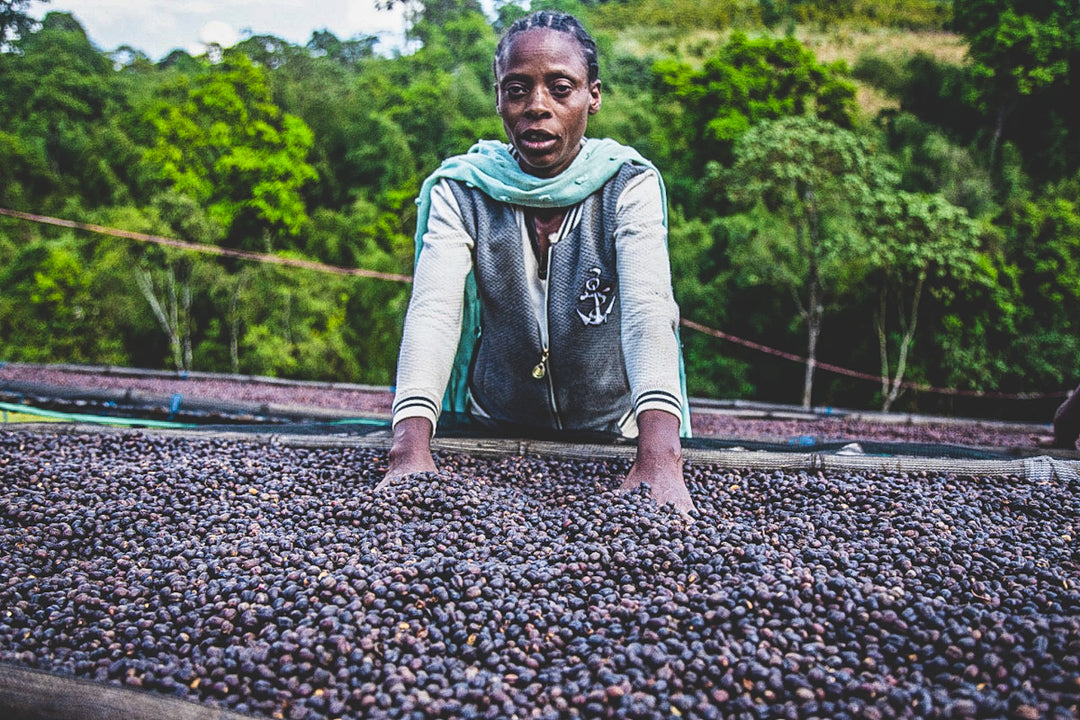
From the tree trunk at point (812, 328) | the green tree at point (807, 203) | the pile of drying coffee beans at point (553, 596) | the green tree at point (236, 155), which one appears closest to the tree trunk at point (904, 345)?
the green tree at point (807, 203)

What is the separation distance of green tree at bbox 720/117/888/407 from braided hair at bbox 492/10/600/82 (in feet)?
36.3

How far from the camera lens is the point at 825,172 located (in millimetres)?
12867

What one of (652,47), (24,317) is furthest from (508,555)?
(652,47)

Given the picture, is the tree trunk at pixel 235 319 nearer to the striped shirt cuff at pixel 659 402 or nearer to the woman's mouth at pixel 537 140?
the woman's mouth at pixel 537 140

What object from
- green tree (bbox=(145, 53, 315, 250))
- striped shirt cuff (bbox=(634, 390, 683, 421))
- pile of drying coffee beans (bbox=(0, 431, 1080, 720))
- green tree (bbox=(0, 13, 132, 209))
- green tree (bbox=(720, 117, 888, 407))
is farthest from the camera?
green tree (bbox=(0, 13, 132, 209))

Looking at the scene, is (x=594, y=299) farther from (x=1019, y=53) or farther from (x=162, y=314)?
(x=1019, y=53)

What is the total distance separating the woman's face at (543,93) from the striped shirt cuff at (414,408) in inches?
33.3

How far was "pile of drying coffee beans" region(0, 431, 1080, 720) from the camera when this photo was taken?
1.28 meters

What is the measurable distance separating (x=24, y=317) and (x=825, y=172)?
18974 millimetres

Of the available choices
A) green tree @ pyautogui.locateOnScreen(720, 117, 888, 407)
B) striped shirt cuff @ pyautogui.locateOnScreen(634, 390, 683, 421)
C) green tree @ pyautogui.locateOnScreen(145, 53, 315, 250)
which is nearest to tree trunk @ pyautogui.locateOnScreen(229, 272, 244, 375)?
green tree @ pyautogui.locateOnScreen(145, 53, 315, 250)

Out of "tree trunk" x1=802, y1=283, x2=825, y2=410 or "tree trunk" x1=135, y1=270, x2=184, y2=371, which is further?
"tree trunk" x1=135, y1=270, x2=184, y2=371

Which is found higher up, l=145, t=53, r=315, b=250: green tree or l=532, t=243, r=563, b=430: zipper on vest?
l=145, t=53, r=315, b=250: green tree

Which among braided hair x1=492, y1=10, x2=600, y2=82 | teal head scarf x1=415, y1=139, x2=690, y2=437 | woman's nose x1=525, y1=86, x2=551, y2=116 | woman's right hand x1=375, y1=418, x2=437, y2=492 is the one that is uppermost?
braided hair x1=492, y1=10, x2=600, y2=82

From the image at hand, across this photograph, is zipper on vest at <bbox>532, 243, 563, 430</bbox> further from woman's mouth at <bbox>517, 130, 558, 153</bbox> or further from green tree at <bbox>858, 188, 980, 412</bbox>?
green tree at <bbox>858, 188, 980, 412</bbox>
